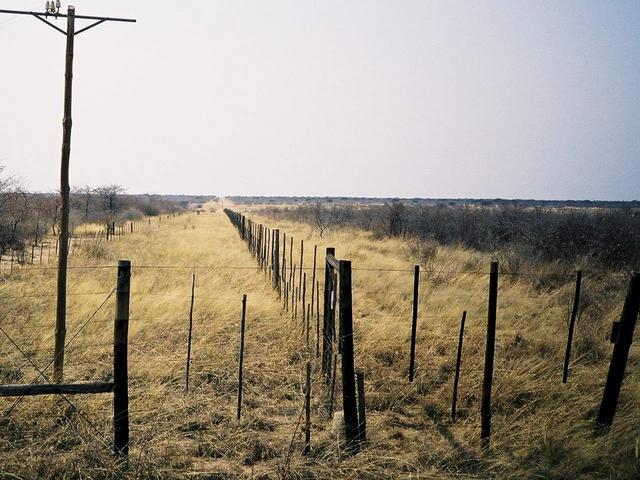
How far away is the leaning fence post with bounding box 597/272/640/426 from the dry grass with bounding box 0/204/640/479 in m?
0.19

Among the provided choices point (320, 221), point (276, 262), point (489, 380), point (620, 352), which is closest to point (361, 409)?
point (489, 380)

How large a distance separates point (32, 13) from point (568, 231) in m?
17.8

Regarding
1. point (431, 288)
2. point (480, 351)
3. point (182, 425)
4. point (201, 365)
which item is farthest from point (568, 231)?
point (182, 425)

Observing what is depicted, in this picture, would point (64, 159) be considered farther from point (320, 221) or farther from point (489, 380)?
point (320, 221)

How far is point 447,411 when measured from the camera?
19.1 ft

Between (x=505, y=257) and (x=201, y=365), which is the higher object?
(x=505, y=257)

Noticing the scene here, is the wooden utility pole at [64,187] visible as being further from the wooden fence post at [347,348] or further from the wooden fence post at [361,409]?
the wooden fence post at [361,409]

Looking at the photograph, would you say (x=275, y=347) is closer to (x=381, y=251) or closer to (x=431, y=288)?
(x=431, y=288)

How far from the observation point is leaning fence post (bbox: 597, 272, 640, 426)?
505cm

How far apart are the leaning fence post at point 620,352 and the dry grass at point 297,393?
187 mm

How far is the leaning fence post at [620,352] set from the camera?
5047mm

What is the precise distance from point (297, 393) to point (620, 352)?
141 inches

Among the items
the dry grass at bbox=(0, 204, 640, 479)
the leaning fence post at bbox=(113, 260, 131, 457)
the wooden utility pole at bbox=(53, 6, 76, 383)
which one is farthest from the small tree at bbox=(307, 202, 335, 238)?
the leaning fence post at bbox=(113, 260, 131, 457)

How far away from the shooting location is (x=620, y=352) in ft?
16.8
